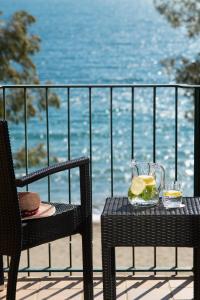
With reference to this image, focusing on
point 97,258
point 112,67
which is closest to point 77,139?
point 112,67

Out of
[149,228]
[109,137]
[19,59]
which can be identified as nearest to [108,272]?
[149,228]

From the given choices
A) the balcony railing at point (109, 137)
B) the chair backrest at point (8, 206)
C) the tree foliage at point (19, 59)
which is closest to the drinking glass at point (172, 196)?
the chair backrest at point (8, 206)

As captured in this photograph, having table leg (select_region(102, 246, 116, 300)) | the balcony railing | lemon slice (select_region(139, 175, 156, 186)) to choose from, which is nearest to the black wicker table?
table leg (select_region(102, 246, 116, 300))

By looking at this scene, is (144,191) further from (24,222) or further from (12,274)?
(12,274)

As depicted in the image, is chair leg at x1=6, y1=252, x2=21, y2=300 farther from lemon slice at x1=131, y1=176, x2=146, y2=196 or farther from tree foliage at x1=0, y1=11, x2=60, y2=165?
tree foliage at x1=0, y1=11, x2=60, y2=165

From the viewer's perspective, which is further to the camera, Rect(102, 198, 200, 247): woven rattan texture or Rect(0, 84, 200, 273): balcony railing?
Rect(0, 84, 200, 273): balcony railing

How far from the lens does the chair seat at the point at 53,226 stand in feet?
10.7

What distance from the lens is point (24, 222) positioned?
3.27m

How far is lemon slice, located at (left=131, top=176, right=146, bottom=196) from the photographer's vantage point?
3240mm

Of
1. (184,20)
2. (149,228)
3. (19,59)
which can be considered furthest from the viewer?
(19,59)

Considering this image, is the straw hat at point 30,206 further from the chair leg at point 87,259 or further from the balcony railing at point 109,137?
the balcony railing at point 109,137

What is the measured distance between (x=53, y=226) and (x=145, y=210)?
0.43m

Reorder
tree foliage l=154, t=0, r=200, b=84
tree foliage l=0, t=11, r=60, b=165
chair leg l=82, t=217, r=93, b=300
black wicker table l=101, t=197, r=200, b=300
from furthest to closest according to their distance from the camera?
tree foliage l=0, t=11, r=60, b=165 < tree foliage l=154, t=0, r=200, b=84 < chair leg l=82, t=217, r=93, b=300 < black wicker table l=101, t=197, r=200, b=300

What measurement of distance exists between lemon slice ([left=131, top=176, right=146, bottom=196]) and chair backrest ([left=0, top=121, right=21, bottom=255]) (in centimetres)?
50
